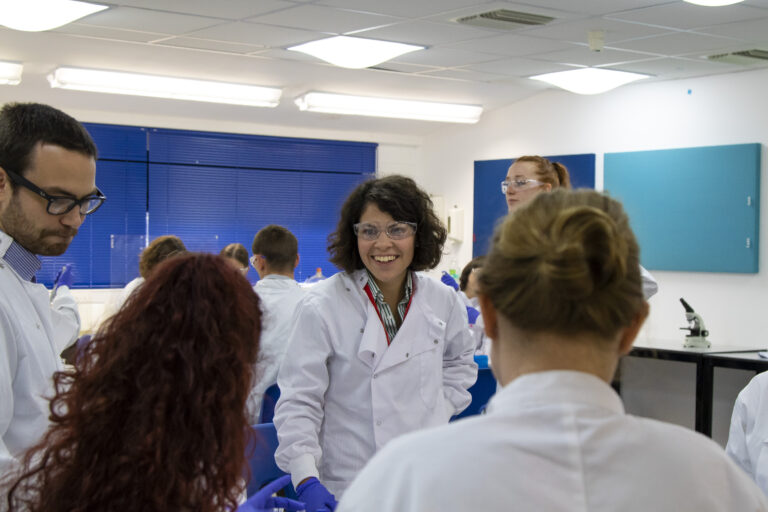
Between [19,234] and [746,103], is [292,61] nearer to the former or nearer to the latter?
[746,103]

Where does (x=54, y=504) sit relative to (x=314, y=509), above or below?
above

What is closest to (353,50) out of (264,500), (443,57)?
(443,57)

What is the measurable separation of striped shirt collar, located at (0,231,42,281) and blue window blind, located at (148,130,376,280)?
5.92 metres

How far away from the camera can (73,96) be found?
23.1ft

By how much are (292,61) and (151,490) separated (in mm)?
5458

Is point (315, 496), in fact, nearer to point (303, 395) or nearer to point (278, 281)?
point (303, 395)

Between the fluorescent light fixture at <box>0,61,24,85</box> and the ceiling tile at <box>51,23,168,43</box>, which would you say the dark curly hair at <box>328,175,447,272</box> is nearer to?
the ceiling tile at <box>51,23,168,43</box>

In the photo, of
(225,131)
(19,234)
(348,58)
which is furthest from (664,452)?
(225,131)

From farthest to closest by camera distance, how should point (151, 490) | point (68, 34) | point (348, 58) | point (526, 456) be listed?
point (348, 58)
point (68, 34)
point (151, 490)
point (526, 456)

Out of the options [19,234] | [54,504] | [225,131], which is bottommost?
[54,504]

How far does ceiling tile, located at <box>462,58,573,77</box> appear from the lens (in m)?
6.11

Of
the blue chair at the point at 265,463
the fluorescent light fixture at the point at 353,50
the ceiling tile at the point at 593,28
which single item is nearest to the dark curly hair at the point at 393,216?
the blue chair at the point at 265,463

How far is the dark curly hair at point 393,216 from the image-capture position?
2.33m

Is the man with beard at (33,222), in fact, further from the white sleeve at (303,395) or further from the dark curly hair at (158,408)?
the white sleeve at (303,395)
